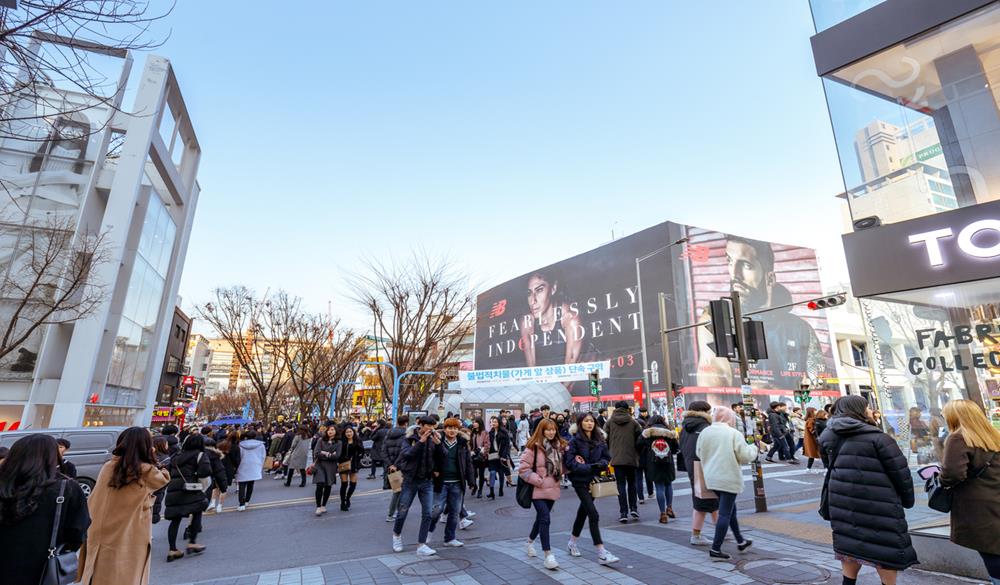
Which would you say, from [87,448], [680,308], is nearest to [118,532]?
[87,448]

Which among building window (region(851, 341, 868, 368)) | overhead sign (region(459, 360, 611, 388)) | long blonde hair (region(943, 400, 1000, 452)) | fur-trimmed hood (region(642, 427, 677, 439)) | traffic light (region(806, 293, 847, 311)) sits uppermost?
building window (region(851, 341, 868, 368))

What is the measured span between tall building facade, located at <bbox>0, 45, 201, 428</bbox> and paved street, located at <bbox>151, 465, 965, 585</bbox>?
16.0 metres

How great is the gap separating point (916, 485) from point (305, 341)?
2721cm

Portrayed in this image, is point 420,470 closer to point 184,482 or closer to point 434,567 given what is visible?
point 434,567

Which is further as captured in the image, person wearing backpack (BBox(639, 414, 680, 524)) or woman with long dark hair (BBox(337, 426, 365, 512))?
woman with long dark hair (BBox(337, 426, 365, 512))

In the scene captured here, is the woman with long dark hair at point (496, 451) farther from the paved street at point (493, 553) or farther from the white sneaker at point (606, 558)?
the white sneaker at point (606, 558)

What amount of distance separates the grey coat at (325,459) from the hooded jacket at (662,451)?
6073 mm

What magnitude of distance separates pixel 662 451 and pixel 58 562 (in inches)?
285

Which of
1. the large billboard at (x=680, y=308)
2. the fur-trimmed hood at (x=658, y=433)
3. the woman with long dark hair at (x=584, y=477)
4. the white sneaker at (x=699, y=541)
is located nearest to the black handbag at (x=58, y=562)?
the woman with long dark hair at (x=584, y=477)

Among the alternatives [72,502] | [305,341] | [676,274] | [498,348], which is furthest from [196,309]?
[498,348]

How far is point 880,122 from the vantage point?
23.2 feet

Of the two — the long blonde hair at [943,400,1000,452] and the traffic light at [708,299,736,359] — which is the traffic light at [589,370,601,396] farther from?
the long blonde hair at [943,400,1000,452]

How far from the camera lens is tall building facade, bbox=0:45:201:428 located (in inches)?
807

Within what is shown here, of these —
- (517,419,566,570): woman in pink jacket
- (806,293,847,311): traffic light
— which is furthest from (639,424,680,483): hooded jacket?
(806,293,847,311): traffic light
